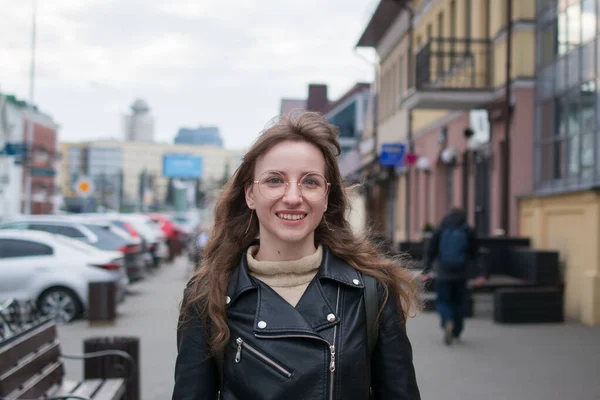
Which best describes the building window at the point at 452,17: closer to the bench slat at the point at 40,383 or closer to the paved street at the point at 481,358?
the paved street at the point at 481,358

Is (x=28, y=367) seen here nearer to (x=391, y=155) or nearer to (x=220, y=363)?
(x=220, y=363)

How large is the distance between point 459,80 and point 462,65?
0.50 meters

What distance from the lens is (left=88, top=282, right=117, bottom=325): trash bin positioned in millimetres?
13648

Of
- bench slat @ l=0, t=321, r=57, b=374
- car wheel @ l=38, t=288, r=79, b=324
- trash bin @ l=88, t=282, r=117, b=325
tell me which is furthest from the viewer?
car wheel @ l=38, t=288, r=79, b=324

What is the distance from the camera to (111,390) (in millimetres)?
6676

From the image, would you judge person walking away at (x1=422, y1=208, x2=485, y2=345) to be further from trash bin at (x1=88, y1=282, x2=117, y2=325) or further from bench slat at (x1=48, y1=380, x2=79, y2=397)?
bench slat at (x1=48, y1=380, x2=79, y2=397)

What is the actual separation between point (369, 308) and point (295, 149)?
54 cm

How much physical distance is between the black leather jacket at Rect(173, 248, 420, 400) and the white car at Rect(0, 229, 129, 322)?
12.4 m

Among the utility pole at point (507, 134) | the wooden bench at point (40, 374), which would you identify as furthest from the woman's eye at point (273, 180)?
the utility pole at point (507, 134)

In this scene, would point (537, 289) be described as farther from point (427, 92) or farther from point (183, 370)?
point (183, 370)

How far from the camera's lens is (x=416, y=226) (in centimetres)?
3166

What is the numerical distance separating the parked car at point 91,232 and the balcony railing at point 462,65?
750 centimetres

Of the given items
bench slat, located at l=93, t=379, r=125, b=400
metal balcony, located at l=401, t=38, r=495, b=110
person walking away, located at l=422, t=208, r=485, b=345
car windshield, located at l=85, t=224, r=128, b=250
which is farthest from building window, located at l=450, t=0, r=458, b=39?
bench slat, located at l=93, t=379, r=125, b=400

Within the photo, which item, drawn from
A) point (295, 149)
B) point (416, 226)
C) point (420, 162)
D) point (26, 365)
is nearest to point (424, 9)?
point (420, 162)
